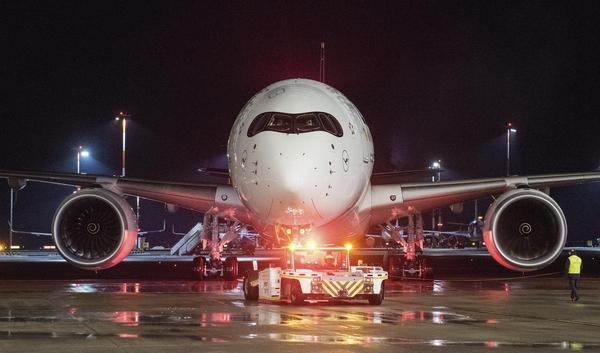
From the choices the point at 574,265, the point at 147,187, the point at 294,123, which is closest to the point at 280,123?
the point at 294,123

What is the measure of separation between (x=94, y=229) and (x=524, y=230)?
11223mm

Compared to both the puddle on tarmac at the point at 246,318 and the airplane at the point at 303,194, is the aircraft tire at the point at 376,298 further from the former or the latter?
the airplane at the point at 303,194

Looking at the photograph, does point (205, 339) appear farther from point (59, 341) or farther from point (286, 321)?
point (286, 321)

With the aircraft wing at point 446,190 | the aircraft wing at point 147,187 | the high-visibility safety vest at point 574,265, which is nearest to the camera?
the high-visibility safety vest at point 574,265

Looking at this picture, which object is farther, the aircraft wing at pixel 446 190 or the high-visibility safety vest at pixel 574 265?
the aircraft wing at pixel 446 190

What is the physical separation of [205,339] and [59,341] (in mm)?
1836

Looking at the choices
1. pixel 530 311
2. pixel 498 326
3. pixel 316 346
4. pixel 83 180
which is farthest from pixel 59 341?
pixel 83 180

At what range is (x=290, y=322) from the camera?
14.1m

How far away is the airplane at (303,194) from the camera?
19125 millimetres

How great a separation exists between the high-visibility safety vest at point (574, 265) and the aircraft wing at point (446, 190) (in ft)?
13.5

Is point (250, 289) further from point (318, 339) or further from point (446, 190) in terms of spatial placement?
point (318, 339)

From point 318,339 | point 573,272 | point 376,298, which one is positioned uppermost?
point 573,272

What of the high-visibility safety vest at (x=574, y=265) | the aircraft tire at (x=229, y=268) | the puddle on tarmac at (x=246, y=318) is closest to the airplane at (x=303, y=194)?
the aircraft tire at (x=229, y=268)

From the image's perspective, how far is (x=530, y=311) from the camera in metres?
16.7
